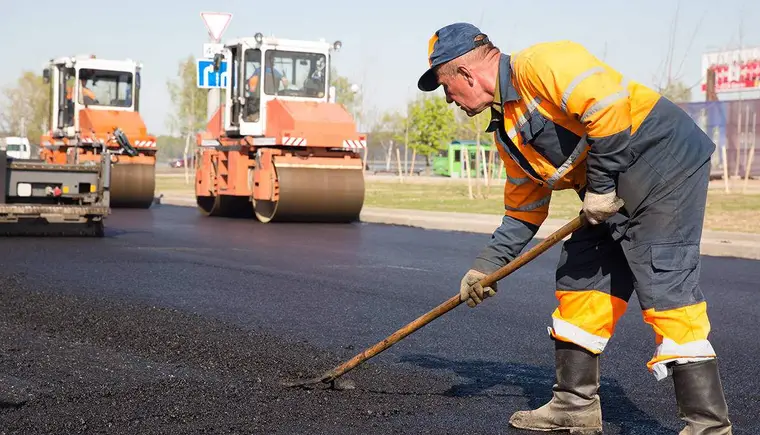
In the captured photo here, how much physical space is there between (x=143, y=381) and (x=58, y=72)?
55.5 feet

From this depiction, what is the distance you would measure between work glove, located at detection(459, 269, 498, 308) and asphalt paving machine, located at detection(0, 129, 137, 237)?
30.4 ft

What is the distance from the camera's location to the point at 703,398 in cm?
363

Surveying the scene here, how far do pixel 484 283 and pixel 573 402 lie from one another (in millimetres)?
555

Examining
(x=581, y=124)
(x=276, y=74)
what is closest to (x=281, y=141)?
(x=276, y=74)

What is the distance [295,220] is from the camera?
16.1 meters

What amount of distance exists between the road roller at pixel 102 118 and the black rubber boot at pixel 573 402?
52.6 feet

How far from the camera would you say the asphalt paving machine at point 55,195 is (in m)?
12.7

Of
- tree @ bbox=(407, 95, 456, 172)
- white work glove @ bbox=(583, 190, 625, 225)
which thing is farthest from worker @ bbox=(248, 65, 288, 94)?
tree @ bbox=(407, 95, 456, 172)

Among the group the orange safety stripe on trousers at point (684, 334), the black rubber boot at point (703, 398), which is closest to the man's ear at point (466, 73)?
the orange safety stripe on trousers at point (684, 334)

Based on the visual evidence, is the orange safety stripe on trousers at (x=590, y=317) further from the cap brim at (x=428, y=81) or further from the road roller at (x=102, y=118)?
the road roller at (x=102, y=118)

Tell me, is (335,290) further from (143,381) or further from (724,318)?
(143,381)

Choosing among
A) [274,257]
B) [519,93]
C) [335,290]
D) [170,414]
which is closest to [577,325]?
[519,93]

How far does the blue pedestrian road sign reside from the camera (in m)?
17.6

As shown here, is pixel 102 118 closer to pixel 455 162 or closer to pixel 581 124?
pixel 581 124
